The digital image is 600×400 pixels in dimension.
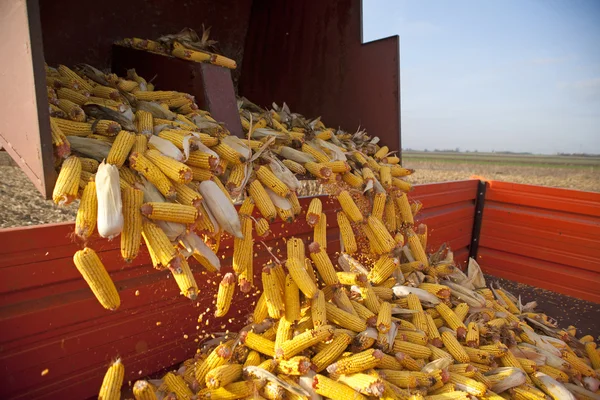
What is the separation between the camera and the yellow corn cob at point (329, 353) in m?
2.52

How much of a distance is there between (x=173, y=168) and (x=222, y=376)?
3.90ft

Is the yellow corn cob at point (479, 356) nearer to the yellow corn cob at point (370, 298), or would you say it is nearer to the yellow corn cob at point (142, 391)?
the yellow corn cob at point (370, 298)

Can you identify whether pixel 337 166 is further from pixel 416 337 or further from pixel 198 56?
pixel 198 56

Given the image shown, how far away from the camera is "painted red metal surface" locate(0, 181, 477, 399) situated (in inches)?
79.5

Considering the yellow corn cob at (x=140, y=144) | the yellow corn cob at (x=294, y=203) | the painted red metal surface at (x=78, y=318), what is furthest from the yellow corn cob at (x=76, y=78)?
the yellow corn cob at (x=294, y=203)

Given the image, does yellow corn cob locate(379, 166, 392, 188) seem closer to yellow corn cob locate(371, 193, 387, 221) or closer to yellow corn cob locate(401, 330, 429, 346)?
yellow corn cob locate(371, 193, 387, 221)

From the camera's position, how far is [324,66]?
4.44m

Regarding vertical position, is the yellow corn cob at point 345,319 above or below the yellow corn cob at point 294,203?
below

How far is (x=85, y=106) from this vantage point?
2811mm

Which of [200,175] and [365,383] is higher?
[200,175]

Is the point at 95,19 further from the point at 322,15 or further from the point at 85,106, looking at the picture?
the point at 322,15

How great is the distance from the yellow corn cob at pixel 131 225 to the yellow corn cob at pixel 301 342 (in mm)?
1030

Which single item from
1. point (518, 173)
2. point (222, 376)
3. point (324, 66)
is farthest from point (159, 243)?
point (518, 173)

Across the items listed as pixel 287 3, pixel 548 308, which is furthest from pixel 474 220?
pixel 287 3
